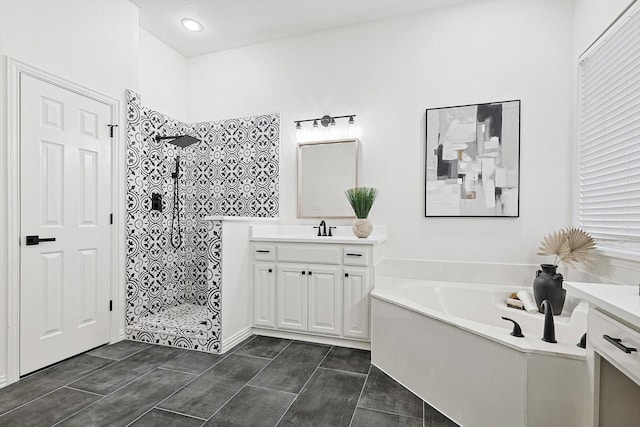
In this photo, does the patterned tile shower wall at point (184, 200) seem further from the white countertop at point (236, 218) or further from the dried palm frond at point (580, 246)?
the dried palm frond at point (580, 246)

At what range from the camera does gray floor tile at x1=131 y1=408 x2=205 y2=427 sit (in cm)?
170

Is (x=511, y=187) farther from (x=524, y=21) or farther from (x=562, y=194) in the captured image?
(x=524, y=21)

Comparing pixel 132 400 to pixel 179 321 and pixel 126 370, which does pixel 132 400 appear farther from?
pixel 179 321

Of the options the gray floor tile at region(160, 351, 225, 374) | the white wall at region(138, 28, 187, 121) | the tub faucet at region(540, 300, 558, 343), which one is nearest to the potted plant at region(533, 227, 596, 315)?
the tub faucet at region(540, 300, 558, 343)

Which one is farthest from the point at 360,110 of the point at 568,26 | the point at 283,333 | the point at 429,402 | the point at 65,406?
the point at 65,406

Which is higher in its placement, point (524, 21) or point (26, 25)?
point (524, 21)

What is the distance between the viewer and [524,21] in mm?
2779

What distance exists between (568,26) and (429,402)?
3062 millimetres

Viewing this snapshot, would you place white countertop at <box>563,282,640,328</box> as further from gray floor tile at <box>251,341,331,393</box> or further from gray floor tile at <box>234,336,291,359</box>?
gray floor tile at <box>234,336,291,359</box>

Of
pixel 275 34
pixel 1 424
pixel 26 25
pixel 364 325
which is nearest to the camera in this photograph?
pixel 1 424

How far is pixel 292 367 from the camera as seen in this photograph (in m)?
2.38

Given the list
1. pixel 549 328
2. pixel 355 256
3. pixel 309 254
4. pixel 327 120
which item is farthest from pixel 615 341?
pixel 327 120

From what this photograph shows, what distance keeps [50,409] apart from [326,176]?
104 inches

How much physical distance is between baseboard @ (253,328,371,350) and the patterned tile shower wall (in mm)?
564
